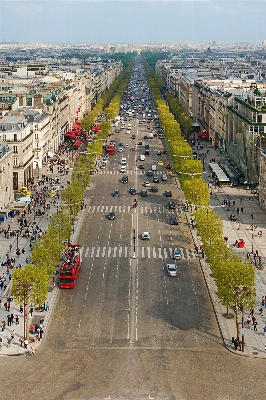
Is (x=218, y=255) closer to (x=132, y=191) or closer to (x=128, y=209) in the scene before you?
(x=128, y=209)

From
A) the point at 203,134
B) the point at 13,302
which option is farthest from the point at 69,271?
the point at 203,134

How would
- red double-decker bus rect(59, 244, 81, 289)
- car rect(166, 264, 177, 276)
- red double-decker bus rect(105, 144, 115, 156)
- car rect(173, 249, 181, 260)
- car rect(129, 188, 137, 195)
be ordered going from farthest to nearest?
red double-decker bus rect(105, 144, 115, 156), car rect(129, 188, 137, 195), car rect(173, 249, 181, 260), car rect(166, 264, 177, 276), red double-decker bus rect(59, 244, 81, 289)

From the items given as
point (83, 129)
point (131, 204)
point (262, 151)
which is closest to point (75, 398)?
point (131, 204)

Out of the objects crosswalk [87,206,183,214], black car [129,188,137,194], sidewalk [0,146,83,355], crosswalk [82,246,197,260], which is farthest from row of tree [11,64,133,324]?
black car [129,188,137,194]

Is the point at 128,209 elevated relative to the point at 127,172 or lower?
lower

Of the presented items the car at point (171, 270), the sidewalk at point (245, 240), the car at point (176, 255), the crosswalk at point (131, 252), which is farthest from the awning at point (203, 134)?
the car at point (171, 270)

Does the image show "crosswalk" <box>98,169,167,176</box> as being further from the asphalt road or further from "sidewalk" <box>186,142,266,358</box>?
the asphalt road

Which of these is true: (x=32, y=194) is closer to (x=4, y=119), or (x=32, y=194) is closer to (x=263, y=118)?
(x=4, y=119)
